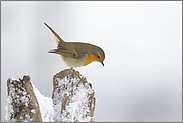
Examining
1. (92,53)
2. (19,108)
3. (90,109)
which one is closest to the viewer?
(19,108)

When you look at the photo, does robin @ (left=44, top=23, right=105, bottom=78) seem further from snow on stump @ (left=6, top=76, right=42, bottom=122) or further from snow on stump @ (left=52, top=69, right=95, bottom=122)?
snow on stump @ (left=6, top=76, right=42, bottom=122)

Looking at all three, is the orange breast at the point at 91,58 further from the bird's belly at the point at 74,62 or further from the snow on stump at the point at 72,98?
the snow on stump at the point at 72,98

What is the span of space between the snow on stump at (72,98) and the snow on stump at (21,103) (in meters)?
0.10

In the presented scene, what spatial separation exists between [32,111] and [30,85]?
90 millimetres

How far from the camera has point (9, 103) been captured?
1.96 ft

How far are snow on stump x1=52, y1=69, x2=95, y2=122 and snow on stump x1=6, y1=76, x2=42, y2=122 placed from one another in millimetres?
100

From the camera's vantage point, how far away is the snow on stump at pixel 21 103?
0.60 m

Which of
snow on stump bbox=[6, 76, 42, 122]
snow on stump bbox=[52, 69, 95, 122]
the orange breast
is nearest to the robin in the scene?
the orange breast

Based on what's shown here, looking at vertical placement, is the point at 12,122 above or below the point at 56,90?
below

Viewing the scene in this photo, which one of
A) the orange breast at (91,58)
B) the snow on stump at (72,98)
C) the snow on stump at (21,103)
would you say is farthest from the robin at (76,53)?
the snow on stump at (21,103)

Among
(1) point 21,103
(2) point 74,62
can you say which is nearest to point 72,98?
(1) point 21,103

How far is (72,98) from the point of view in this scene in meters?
0.71

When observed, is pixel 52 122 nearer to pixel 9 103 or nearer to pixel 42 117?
pixel 42 117

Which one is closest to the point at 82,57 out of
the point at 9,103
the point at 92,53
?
the point at 92,53
